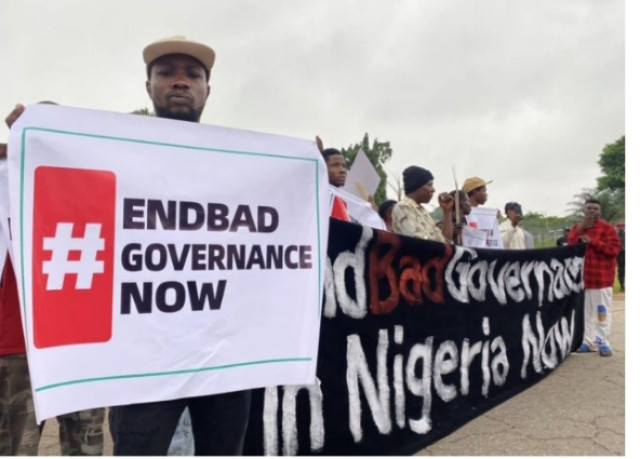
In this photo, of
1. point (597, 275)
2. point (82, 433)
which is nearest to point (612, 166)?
point (597, 275)

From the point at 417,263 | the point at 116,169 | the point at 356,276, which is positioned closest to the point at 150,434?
the point at 116,169

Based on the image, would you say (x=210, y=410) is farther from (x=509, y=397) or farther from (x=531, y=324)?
(x=531, y=324)

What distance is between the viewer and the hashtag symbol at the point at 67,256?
1.51 meters

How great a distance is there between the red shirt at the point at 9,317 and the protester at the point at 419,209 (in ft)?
7.82

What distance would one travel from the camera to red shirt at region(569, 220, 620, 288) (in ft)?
18.4

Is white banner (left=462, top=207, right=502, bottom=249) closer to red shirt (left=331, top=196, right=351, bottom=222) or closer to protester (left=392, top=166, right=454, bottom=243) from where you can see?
protester (left=392, top=166, right=454, bottom=243)

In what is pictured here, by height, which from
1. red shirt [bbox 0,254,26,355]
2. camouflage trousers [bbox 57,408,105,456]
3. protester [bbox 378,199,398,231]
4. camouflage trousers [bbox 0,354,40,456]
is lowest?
camouflage trousers [bbox 57,408,105,456]

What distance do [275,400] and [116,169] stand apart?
147 cm

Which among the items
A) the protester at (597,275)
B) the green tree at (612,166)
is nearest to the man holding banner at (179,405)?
the protester at (597,275)

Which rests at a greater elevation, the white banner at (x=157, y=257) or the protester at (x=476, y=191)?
the protester at (x=476, y=191)

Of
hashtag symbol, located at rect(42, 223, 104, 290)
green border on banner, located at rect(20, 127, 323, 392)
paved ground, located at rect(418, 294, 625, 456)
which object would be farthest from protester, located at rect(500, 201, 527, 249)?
hashtag symbol, located at rect(42, 223, 104, 290)

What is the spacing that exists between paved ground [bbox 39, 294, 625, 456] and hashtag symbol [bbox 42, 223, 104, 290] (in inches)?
77.6

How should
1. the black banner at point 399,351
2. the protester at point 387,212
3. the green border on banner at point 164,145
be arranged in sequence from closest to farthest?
the green border on banner at point 164,145 → the black banner at point 399,351 → the protester at point 387,212

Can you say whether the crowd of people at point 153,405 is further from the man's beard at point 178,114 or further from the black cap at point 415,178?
the black cap at point 415,178
